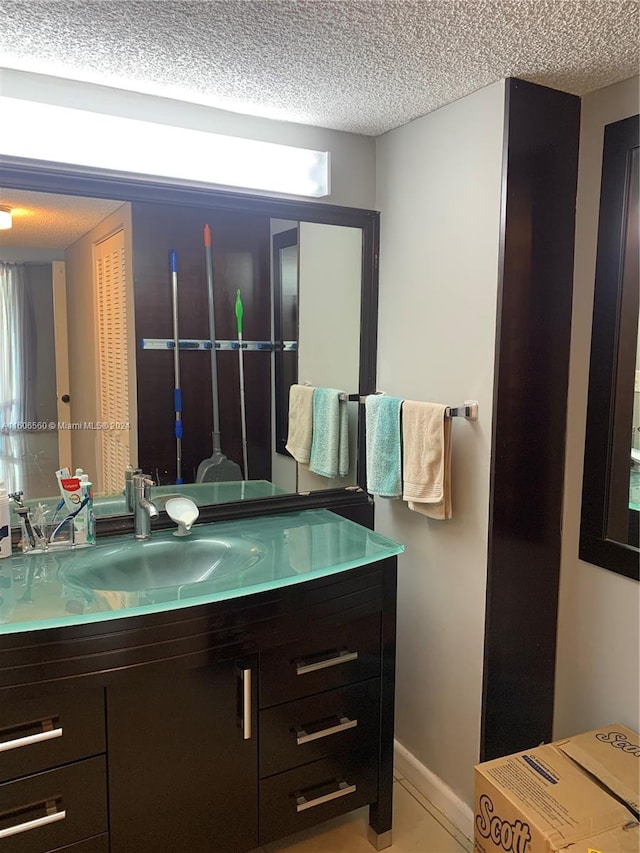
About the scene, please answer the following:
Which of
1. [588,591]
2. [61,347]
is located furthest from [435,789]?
[61,347]

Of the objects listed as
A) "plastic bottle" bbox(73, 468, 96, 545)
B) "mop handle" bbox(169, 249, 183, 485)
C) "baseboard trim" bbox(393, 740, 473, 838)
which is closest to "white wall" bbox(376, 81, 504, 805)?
"baseboard trim" bbox(393, 740, 473, 838)

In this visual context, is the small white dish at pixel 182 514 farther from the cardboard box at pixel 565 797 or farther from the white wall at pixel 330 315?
the cardboard box at pixel 565 797

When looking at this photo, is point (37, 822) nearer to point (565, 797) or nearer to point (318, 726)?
point (318, 726)

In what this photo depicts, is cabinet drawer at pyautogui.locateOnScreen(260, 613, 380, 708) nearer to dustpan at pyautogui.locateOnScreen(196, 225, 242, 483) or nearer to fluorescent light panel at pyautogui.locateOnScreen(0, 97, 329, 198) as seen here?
dustpan at pyautogui.locateOnScreen(196, 225, 242, 483)

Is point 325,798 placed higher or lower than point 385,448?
lower

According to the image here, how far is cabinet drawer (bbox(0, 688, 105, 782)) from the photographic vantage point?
1.36 metres

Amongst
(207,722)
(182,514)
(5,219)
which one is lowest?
(207,722)

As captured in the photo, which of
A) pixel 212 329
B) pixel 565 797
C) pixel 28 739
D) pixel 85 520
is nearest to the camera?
pixel 28 739

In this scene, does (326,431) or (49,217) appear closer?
(49,217)

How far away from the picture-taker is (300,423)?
2.14 meters

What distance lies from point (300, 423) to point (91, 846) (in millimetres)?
1231

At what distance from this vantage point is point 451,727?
6.46 feet

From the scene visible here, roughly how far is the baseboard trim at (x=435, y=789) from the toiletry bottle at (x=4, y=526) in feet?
4.55

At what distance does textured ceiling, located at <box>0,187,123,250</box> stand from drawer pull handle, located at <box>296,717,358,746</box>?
140cm
